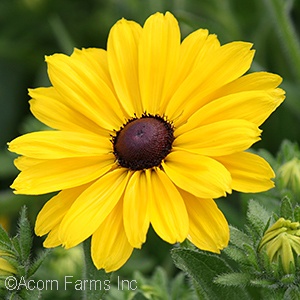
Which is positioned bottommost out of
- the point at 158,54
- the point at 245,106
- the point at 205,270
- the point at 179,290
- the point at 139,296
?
the point at 179,290

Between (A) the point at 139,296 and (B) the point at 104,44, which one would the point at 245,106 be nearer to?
(A) the point at 139,296

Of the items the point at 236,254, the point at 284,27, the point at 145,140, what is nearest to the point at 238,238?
the point at 236,254

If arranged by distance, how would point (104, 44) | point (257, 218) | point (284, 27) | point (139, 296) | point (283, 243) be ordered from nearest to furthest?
point (283, 243) < point (257, 218) < point (139, 296) < point (284, 27) < point (104, 44)

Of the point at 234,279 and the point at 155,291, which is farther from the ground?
the point at 234,279

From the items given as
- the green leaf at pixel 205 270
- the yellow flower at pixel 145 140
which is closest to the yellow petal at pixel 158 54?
the yellow flower at pixel 145 140

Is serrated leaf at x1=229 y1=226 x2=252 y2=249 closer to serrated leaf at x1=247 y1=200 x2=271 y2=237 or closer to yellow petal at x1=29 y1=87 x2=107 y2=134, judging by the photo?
serrated leaf at x1=247 y1=200 x2=271 y2=237

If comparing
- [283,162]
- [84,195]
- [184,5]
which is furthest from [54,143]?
[184,5]

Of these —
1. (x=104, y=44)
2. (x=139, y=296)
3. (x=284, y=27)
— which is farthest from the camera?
(x=104, y=44)
